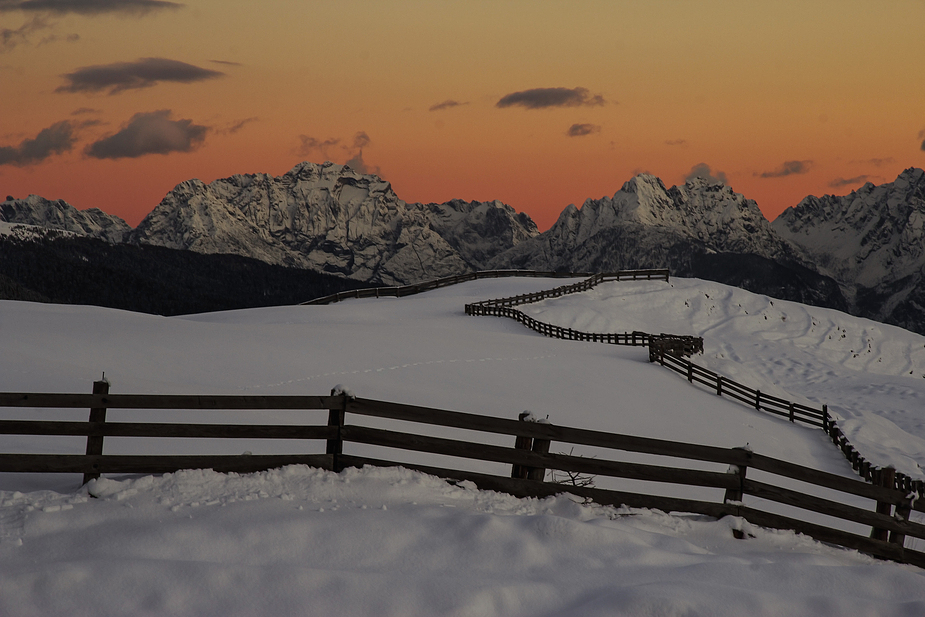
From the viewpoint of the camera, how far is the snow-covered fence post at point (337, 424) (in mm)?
7957

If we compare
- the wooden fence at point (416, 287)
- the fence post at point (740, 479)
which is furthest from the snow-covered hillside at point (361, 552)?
the wooden fence at point (416, 287)

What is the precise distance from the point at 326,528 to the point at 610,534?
286cm

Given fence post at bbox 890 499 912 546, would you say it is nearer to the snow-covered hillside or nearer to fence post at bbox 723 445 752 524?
the snow-covered hillside

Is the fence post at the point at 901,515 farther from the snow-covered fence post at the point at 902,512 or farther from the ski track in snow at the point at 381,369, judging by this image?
the ski track in snow at the point at 381,369

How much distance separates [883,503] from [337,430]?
678 cm

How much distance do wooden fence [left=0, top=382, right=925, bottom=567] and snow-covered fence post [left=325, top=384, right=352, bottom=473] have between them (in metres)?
0.01

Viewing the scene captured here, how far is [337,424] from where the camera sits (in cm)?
810

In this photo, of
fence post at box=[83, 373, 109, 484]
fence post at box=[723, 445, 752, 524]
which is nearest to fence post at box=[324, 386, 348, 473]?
fence post at box=[83, 373, 109, 484]

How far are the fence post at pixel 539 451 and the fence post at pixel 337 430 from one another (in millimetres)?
2275

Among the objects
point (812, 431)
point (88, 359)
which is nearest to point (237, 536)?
point (88, 359)

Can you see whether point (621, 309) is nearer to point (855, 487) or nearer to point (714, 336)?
point (714, 336)

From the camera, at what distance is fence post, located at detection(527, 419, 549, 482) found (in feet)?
26.8

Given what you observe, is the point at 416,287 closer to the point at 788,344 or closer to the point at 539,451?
the point at 788,344

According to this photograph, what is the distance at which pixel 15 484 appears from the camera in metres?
7.98
